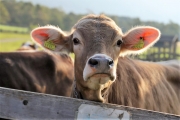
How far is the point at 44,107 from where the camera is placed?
A: 2324 millimetres

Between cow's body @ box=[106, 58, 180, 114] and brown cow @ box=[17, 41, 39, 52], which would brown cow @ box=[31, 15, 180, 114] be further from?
brown cow @ box=[17, 41, 39, 52]

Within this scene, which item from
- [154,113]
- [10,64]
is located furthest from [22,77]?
[154,113]

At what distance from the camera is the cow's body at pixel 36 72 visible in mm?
5342

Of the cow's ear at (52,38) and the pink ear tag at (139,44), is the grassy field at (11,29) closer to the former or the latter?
the cow's ear at (52,38)

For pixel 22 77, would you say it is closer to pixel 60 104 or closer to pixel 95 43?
pixel 95 43

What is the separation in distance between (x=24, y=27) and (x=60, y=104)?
57273mm

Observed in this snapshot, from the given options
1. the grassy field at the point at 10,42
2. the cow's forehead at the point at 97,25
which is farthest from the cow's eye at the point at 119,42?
the grassy field at the point at 10,42

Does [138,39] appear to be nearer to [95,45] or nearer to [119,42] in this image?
[119,42]

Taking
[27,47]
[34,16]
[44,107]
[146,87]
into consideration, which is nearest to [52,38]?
[146,87]

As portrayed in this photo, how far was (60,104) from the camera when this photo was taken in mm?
2314

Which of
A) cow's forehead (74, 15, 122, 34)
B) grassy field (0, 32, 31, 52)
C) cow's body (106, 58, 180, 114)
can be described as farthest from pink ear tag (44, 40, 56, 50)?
grassy field (0, 32, 31, 52)

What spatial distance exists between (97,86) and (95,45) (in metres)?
0.46

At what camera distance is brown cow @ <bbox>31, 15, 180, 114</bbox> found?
10.3 feet

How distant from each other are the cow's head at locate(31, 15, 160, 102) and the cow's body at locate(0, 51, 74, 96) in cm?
147
